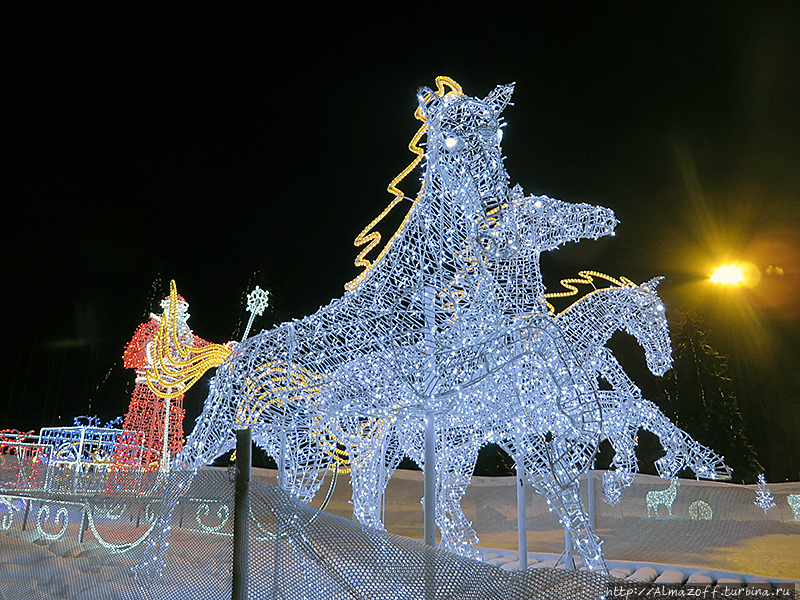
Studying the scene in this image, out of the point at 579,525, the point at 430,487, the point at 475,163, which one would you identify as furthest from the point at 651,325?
the point at 579,525

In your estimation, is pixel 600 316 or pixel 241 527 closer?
pixel 241 527

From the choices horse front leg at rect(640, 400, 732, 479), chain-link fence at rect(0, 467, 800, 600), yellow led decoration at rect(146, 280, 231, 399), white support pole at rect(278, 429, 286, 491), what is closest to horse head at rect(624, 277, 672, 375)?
horse front leg at rect(640, 400, 732, 479)

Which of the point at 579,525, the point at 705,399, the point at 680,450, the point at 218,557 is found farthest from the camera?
the point at 705,399

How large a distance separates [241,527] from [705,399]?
39.4 ft

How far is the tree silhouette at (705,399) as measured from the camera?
1139cm

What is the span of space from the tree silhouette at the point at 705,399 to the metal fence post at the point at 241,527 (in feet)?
37.3

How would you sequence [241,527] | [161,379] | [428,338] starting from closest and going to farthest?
[241,527]
[428,338]
[161,379]

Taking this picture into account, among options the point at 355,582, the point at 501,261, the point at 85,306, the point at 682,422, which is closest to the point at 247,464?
the point at 355,582

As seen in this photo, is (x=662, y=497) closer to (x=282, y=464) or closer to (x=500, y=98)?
(x=282, y=464)

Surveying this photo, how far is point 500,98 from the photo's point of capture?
368 cm

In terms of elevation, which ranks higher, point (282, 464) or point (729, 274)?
point (729, 274)

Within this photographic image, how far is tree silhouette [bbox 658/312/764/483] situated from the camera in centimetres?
1139

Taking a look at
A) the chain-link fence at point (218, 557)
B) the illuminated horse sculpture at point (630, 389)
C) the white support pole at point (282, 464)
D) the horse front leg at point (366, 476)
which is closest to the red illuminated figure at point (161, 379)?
the white support pole at point (282, 464)

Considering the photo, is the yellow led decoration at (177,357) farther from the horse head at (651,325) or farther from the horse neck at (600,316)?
the horse head at (651,325)
